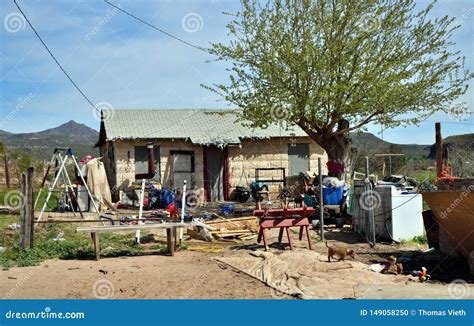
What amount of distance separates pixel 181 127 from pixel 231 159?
2835 mm

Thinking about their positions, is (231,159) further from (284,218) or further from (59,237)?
(284,218)

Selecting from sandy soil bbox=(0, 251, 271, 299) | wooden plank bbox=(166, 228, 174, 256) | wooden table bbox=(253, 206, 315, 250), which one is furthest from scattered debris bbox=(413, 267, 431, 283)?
wooden plank bbox=(166, 228, 174, 256)

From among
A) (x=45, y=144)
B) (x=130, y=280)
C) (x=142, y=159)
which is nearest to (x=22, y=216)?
(x=130, y=280)

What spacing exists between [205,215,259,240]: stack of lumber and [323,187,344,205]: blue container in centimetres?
242

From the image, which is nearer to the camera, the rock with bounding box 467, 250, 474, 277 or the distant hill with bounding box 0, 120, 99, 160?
the rock with bounding box 467, 250, 474, 277

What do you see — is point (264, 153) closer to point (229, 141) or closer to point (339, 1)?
point (229, 141)

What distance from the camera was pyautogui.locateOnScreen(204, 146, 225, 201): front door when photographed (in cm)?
2538

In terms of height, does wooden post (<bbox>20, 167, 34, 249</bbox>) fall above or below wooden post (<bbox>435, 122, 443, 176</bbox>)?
below

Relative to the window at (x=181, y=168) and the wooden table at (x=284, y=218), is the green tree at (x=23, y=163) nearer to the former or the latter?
the window at (x=181, y=168)

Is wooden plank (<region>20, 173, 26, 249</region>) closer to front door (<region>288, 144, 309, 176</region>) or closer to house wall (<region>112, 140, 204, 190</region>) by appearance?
house wall (<region>112, 140, 204, 190</region>)

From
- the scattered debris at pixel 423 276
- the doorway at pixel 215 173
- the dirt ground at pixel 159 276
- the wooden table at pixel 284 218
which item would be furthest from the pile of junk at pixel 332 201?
the doorway at pixel 215 173

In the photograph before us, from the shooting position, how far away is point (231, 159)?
2555 centimetres

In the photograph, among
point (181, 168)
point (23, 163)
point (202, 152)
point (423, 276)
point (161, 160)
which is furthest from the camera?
point (23, 163)

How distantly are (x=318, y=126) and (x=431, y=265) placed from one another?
32.4 feet
